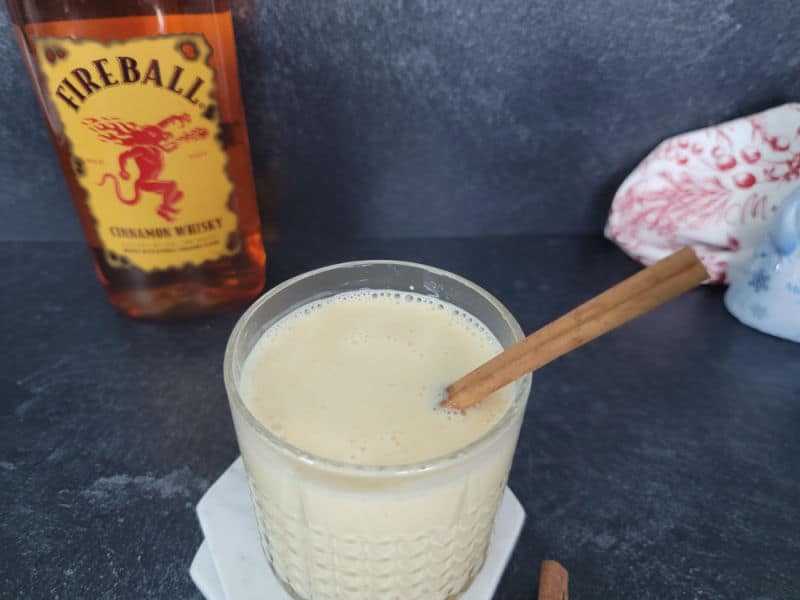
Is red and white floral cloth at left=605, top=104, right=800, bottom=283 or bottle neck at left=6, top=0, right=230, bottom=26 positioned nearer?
bottle neck at left=6, top=0, right=230, bottom=26

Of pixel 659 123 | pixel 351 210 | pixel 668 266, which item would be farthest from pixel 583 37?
pixel 668 266

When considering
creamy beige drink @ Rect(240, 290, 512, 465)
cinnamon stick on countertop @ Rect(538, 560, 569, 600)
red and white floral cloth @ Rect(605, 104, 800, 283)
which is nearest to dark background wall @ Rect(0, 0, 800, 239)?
red and white floral cloth @ Rect(605, 104, 800, 283)

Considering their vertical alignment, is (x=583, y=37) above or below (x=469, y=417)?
above

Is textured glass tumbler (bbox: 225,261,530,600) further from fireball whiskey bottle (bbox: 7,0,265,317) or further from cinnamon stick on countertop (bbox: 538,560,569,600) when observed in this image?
fireball whiskey bottle (bbox: 7,0,265,317)

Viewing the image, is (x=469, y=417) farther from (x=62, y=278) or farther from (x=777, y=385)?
(x=62, y=278)

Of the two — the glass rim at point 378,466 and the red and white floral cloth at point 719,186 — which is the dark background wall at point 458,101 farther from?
the glass rim at point 378,466

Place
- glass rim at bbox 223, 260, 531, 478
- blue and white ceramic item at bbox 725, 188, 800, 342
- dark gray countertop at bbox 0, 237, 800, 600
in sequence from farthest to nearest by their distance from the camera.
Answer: blue and white ceramic item at bbox 725, 188, 800, 342
dark gray countertop at bbox 0, 237, 800, 600
glass rim at bbox 223, 260, 531, 478

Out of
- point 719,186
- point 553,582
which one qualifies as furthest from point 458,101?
point 553,582
